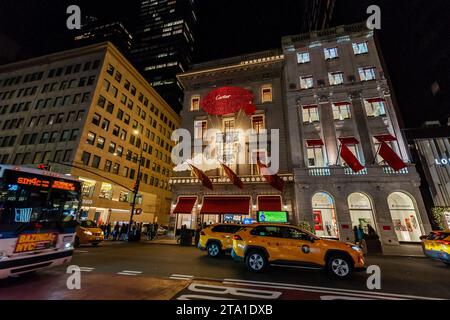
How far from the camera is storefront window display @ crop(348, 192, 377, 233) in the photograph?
17.2m

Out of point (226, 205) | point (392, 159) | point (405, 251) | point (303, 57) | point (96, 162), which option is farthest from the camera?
point (96, 162)

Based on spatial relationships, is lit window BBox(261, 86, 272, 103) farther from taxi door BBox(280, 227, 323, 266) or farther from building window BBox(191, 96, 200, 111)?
taxi door BBox(280, 227, 323, 266)

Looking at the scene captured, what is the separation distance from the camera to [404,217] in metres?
16.9

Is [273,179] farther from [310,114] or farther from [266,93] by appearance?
[266,93]

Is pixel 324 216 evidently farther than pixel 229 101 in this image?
No

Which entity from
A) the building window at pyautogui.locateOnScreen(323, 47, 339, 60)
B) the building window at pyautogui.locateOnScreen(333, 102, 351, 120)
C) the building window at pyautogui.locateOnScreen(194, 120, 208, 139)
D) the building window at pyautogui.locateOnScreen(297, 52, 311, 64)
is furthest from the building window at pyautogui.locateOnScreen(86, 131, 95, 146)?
the building window at pyautogui.locateOnScreen(323, 47, 339, 60)

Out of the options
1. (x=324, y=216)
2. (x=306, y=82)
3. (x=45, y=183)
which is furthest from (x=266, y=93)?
(x=45, y=183)

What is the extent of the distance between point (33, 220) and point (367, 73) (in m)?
29.7

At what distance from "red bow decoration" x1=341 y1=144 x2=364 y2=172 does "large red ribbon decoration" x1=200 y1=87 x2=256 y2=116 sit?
35.0ft

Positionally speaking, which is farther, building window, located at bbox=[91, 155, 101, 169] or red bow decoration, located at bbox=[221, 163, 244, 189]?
building window, located at bbox=[91, 155, 101, 169]

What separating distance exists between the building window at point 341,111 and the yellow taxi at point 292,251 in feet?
56.8

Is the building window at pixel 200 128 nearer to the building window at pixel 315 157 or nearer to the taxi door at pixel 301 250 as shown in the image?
the building window at pixel 315 157

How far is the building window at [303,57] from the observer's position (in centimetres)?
2358
